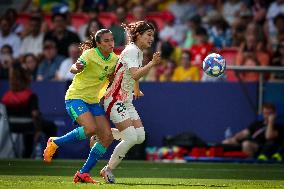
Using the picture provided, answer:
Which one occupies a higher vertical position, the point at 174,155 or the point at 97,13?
the point at 97,13

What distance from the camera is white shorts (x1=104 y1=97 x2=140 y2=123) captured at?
14.2 meters

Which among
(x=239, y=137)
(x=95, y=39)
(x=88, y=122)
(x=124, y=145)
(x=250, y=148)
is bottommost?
(x=250, y=148)

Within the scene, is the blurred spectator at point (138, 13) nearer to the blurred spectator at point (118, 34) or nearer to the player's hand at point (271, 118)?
the blurred spectator at point (118, 34)

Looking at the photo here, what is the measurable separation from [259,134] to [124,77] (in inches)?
253

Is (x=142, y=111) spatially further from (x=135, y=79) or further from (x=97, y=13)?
(x=135, y=79)

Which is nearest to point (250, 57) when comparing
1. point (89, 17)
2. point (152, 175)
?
point (89, 17)

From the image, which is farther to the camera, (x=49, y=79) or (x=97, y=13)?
(x=97, y=13)

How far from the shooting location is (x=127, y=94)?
14.3 m

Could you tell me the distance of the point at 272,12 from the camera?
23.3 m

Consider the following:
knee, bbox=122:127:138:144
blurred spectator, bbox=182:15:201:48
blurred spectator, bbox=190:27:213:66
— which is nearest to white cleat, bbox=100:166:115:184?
knee, bbox=122:127:138:144

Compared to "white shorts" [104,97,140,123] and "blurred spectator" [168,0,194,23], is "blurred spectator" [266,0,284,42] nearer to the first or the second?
"blurred spectator" [168,0,194,23]

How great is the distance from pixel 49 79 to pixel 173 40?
9.46ft

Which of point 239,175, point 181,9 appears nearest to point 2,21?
point 181,9

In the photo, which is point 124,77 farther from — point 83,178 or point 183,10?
point 183,10
